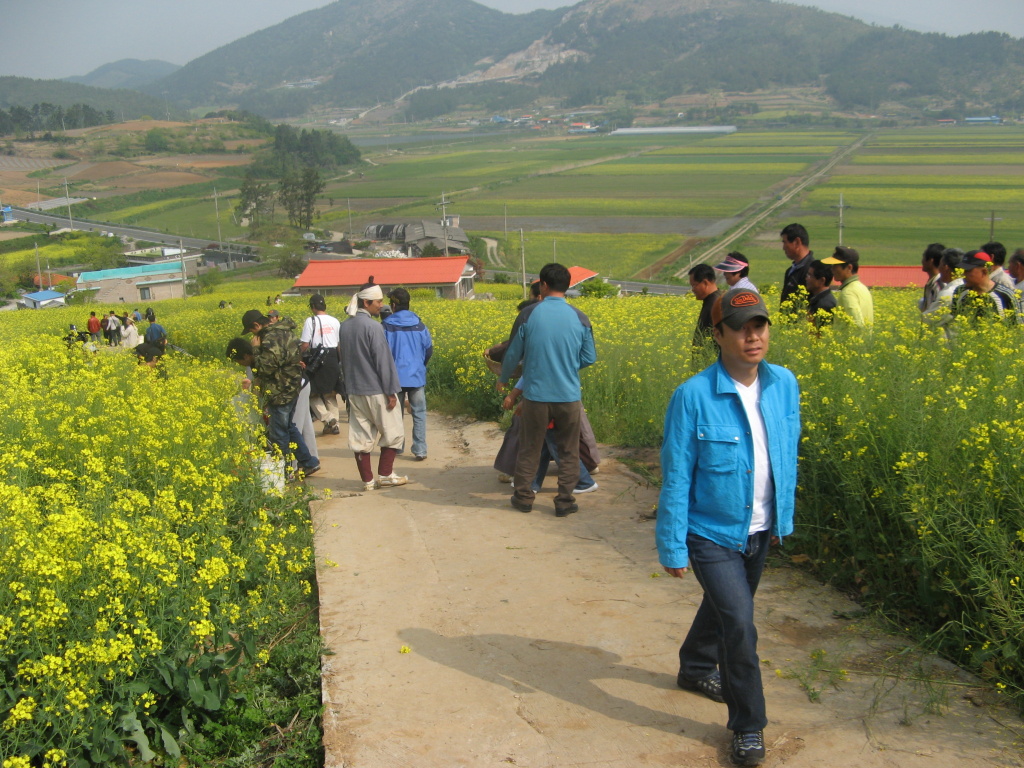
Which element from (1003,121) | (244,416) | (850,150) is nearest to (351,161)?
(850,150)

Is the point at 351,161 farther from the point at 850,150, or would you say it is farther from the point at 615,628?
the point at 615,628

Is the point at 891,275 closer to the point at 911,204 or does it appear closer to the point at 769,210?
the point at 769,210

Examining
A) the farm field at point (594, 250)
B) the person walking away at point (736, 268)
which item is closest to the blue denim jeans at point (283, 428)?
the person walking away at point (736, 268)

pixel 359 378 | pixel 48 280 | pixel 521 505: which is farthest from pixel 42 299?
pixel 521 505

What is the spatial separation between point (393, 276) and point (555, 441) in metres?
41.1

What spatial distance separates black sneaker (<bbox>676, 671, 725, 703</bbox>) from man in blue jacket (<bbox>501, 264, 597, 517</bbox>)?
263 cm

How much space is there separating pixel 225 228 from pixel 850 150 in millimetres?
93778

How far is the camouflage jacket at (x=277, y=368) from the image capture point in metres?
7.75

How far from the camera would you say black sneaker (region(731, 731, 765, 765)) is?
3.53m

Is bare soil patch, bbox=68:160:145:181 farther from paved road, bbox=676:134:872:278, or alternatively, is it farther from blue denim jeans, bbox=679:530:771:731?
blue denim jeans, bbox=679:530:771:731

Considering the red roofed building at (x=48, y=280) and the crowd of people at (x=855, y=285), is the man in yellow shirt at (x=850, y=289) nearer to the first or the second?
the crowd of people at (x=855, y=285)

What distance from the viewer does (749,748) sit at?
3531 mm

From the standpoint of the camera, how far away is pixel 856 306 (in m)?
7.36

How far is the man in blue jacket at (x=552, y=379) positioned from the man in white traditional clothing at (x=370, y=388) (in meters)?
1.25
